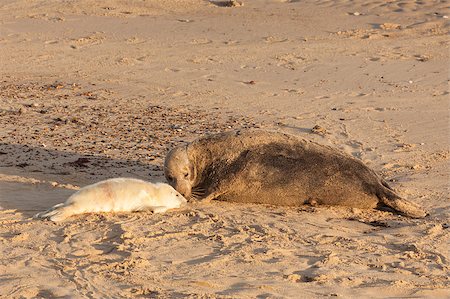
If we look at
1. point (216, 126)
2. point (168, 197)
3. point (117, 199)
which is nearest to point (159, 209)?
point (168, 197)

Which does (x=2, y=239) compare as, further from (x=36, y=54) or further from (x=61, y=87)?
(x=36, y=54)

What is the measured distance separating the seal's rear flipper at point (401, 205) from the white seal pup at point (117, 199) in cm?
190

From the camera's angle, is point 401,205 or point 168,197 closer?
point 168,197

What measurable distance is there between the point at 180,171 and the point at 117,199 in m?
1.00

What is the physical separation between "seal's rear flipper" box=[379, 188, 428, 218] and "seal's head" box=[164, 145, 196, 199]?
5.93ft

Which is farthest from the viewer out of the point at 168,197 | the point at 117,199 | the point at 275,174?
the point at 275,174

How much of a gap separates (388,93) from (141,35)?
19.0ft

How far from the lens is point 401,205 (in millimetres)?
7473

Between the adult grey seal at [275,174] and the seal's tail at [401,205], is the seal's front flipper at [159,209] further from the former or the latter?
the seal's tail at [401,205]

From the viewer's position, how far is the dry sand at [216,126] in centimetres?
579

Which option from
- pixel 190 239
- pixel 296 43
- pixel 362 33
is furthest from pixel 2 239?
pixel 362 33

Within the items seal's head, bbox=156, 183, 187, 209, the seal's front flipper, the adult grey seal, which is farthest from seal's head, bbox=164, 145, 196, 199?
the seal's front flipper

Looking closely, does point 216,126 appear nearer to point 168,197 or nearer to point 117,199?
point 168,197

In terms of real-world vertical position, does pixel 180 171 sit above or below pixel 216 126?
above
